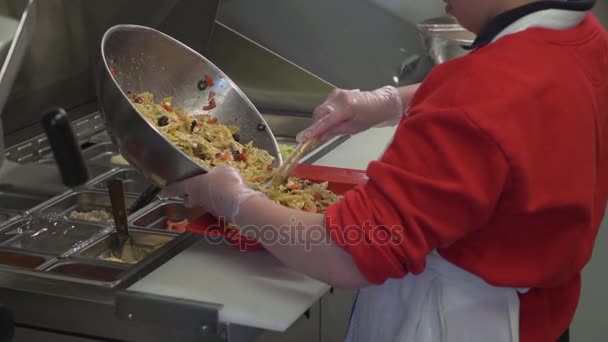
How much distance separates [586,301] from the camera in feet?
6.05

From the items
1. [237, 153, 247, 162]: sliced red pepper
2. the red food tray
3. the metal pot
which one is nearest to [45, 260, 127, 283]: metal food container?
the red food tray

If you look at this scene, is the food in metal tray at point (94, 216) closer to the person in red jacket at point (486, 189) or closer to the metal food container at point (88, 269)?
the metal food container at point (88, 269)

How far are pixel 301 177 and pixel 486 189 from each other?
463 mm

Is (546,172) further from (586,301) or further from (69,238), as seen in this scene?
(586,301)

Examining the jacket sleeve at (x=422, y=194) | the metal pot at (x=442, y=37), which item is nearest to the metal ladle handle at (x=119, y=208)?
the jacket sleeve at (x=422, y=194)

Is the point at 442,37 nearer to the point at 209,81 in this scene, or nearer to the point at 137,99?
the point at 209,81

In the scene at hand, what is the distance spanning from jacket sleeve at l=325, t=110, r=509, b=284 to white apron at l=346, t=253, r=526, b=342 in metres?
0.13

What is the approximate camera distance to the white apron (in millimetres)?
862

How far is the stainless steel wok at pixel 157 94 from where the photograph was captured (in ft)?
3.07

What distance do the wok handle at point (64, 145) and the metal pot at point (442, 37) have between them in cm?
115

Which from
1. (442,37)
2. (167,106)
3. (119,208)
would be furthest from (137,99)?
(442,37)

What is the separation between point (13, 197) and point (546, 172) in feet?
2.99
